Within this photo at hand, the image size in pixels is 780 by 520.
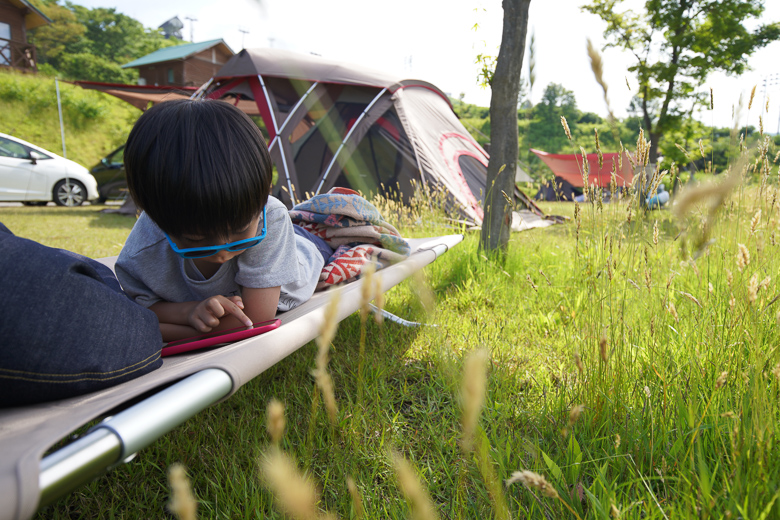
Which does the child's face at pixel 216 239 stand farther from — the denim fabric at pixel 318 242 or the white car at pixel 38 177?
the white car at pixel 38 177

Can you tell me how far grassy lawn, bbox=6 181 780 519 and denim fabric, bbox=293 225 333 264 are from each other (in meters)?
0.44

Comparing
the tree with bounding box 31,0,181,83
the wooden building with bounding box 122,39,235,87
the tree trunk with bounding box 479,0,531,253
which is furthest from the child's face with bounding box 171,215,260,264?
the tree with bounding box 31,0,181,83

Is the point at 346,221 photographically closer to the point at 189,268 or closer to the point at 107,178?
the point at 189,268

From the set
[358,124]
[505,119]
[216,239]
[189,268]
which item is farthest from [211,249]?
[358,124]

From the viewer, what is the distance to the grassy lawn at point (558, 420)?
833 mm

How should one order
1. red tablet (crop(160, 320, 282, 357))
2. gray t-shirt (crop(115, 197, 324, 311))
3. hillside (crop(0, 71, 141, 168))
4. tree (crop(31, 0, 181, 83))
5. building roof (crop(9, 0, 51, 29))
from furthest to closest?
tree (crop(31, 0, 181, 83)) → building roof (crop(9, 0, 51, 29)) → hillside (crop(0, 71, 141, 168)) → gray t-shirt (crop(115, 197, 324, 311)) → red tablet (crop(160, 320, 282, 357))

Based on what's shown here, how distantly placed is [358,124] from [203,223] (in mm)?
4562

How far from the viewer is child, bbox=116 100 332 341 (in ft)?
3.36

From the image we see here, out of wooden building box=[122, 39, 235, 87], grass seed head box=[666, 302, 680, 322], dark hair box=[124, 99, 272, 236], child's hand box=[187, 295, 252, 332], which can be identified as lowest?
child's hand box=[187, 295, 252, 332]

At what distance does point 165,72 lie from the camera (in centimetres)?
2303

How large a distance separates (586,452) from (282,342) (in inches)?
30.7

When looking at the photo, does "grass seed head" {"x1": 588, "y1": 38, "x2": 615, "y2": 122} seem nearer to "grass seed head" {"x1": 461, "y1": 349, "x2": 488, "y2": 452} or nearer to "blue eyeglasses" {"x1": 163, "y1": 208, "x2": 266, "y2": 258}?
"grass seed head" {"x1": 461, "y1": 349, "x2": 488, "y2": 452}

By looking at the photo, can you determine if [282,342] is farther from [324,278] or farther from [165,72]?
[165,72]

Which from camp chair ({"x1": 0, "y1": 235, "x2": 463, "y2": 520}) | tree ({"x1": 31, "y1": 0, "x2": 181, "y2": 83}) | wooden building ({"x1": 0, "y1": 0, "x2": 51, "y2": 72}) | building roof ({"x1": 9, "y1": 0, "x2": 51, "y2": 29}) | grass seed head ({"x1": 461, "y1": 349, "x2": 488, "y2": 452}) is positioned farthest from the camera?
tree ({"x1": 31, "y1": 0, "x2": 181, "y2": 83})
